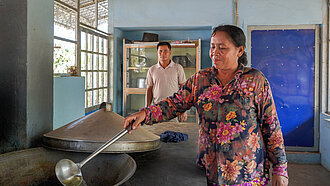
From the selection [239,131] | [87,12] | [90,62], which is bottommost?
[239,131]

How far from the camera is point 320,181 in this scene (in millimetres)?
3439

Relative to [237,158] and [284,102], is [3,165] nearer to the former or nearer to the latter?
[237,158]

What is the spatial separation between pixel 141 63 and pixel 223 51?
3638mm

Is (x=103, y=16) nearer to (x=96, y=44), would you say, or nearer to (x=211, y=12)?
(x=96, y=44)

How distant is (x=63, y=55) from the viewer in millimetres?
3375

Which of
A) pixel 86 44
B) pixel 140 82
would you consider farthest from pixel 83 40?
pixel 140 82

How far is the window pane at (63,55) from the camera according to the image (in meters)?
3.24

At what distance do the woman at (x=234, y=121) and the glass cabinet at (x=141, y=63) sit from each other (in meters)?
3.38

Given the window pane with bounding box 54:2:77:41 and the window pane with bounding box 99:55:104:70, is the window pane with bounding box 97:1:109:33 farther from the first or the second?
the window pane with bounding box 54:2:77:41

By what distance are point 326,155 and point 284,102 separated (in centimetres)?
96

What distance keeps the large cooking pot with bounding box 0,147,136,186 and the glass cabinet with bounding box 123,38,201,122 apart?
3.55 metres

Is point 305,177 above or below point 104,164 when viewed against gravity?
below

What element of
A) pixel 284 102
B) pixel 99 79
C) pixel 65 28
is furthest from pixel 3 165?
pixel 284 102

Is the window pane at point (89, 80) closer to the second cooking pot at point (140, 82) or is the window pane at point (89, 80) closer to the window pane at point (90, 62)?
the window pane at point (90, 62)
